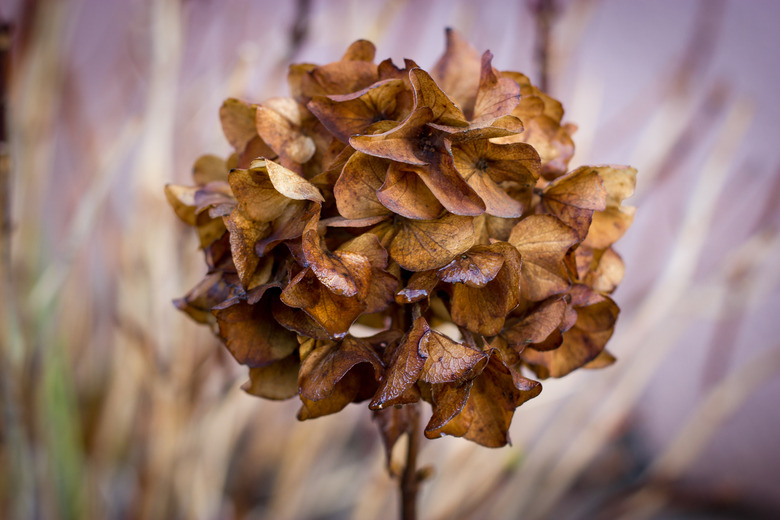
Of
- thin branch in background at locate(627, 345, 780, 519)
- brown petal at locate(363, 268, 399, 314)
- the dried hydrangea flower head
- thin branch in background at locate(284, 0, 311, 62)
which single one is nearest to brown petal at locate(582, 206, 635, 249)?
the dried hydrangea flower head

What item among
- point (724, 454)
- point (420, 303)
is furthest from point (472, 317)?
point (724, 454)

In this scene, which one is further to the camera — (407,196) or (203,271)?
(203,271)

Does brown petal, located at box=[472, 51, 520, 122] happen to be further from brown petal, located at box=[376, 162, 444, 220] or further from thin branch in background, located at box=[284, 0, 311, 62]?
thin branch in background, located at box=[284, 0, 311, 62]

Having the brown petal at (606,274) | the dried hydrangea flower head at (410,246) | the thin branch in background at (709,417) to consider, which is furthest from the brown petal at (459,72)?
the thin branch in background at (709,417)

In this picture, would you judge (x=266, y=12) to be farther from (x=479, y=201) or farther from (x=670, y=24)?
(x=479, y=201)

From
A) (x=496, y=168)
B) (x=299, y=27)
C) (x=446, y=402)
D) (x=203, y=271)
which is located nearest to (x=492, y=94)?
(x=496, y=168)

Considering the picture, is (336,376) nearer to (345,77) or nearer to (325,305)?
(325,305)

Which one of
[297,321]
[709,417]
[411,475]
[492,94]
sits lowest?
[709,417]

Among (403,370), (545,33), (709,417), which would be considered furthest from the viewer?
(709,417)
